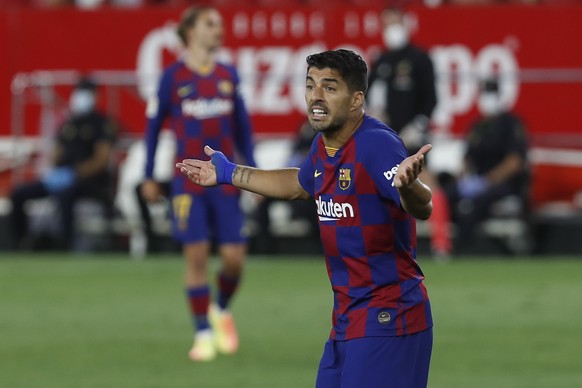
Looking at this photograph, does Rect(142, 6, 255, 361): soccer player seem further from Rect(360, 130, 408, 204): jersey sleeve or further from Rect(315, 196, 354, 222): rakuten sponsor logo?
Rect(360, 130, 408, 204): jersey sleeve

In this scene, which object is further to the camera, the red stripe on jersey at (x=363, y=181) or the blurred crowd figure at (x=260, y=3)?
the blurred crowd figure at (x=260, y=3)

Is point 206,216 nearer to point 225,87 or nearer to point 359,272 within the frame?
point 225,87

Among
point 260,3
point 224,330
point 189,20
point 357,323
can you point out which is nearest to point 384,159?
point 357,323

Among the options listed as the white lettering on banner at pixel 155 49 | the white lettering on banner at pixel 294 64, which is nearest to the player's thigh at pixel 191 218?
the white lettering on banner at pixel 294 64

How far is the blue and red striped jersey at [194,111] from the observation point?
418 inches

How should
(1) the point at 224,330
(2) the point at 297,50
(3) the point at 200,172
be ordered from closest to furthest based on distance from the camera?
(3) the point at 200,172
(1) the point at 224,330
(2) the point at 297,50

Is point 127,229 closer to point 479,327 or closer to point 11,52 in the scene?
point 11,52

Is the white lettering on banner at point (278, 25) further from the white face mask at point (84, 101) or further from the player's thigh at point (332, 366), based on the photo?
the player's thigh at point (332, 366)

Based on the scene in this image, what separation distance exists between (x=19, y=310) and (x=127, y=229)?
5.24 metres

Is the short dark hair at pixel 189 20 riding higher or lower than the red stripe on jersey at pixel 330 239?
higher

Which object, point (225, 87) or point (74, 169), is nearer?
point (225, 87)

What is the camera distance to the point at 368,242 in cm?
593

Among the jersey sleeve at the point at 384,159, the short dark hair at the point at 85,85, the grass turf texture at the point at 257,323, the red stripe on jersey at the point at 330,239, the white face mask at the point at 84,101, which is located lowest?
the grass turf texture at the point at 257,323

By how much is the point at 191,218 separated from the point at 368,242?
15.7 ft
